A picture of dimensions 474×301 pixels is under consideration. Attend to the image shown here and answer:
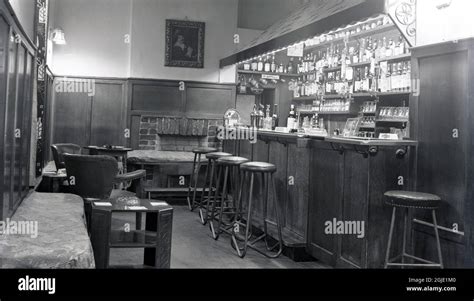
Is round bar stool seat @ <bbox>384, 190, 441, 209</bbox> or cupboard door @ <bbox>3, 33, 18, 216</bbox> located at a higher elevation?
cupboard door @ <bbox>3, 33, 18, 216</bbox>

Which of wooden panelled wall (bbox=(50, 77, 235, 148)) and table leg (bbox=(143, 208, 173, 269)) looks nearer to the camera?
table leg (bbox=(143, 208, 173, 269))

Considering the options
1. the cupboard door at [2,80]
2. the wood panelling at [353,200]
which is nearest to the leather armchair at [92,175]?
the cupboard door at [2,80]

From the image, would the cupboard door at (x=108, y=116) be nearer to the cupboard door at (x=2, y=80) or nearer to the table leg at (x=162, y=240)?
the table leg at (x=162, y=240)

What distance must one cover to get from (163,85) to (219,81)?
0.99 meters

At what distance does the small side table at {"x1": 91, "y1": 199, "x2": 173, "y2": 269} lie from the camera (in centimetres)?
324

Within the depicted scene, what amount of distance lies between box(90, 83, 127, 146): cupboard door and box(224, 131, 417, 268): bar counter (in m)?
4.08

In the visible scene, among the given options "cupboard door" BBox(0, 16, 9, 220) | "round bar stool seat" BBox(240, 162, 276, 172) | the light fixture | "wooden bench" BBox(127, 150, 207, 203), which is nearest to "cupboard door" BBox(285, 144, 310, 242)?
"round bar stool seat" BBox(240, 162, 276, 172)

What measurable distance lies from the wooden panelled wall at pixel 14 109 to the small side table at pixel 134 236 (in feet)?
1.81

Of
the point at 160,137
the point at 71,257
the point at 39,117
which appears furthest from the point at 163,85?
the point at 71,257

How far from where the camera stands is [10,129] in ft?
10.0

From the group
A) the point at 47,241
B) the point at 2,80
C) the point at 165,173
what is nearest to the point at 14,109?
the point at 2,80

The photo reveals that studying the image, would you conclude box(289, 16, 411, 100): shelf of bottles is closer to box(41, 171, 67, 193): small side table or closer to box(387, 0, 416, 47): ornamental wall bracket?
box(387, 0, 416, 47): ornamental wall bracket

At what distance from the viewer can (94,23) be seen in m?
8.39

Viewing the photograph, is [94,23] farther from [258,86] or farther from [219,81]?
[258,86]
